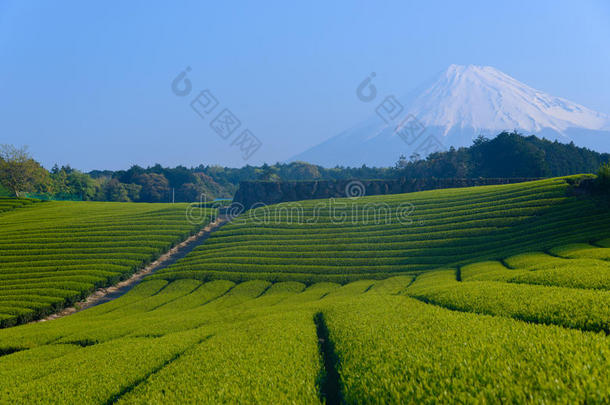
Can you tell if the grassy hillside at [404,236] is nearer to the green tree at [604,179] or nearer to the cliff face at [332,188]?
the green tree at [604,179]

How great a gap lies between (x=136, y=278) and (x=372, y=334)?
29.0 metres

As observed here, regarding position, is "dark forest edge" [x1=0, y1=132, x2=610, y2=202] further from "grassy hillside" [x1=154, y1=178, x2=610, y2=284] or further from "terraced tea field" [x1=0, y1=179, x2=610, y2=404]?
"terraced tea field" [x1=0, y1=179, x2=610, y2=404]

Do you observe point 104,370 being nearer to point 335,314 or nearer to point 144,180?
point 335,314

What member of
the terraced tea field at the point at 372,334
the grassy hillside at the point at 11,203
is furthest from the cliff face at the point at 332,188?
the grassy hillside at the point at 11,203

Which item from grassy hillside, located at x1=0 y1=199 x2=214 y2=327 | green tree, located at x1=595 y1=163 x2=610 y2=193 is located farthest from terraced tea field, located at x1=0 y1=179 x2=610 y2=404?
grassy hillside, located at x1=0 y1=199 x2=214 y2=327

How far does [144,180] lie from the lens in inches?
4048

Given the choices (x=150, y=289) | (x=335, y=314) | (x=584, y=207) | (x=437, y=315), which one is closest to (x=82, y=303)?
(x=150, y=289)

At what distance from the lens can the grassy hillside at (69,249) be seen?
25344 mm

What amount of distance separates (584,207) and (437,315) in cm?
2444

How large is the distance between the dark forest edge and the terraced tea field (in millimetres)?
42760

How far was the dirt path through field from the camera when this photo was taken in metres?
25.9

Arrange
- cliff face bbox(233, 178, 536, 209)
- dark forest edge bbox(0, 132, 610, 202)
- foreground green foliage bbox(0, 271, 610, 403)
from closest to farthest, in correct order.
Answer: foreground green foliage bbox(0, 271, 610, 403) < cliff face bbox(233, 178, 536, 209) < dark forest edge bbox(0, 132, 610, 202)

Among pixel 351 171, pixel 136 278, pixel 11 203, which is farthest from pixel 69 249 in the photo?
pixel 351 171

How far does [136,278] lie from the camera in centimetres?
3225
